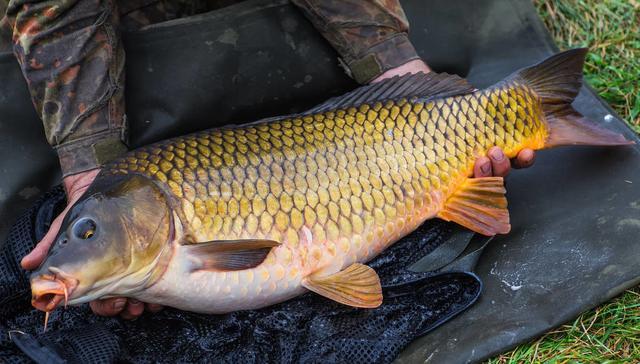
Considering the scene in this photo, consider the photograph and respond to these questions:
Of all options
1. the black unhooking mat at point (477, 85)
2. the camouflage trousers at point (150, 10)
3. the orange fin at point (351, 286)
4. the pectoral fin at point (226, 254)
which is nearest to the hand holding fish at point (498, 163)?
the black unhooking mat at point (477, 85)

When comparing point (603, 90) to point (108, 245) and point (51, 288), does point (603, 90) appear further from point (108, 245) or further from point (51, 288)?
point (51, 288)

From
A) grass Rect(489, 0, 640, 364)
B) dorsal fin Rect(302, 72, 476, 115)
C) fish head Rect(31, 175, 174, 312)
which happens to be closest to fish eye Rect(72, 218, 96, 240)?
fish head Rect(31, 175, 174, 312)

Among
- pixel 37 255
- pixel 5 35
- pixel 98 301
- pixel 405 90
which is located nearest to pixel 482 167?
pixel 405 90

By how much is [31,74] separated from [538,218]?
1.42 m

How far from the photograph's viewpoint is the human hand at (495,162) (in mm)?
1935

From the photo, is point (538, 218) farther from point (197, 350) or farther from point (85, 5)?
point (85, 5)

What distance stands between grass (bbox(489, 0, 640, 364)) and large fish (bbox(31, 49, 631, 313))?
0.32 meters

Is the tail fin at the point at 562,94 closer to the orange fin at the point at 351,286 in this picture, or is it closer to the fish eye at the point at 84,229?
the orange fin at the point at 351,286

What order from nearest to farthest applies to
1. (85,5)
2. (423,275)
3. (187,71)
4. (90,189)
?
(90,189)
(423,275)
(85,5)
(187,71)

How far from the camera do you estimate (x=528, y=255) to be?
1.93m

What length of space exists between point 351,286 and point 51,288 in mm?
677

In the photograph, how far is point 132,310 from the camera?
1.79 meters

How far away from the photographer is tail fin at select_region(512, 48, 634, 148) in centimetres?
201

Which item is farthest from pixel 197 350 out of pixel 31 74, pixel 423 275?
pixel 31 74
